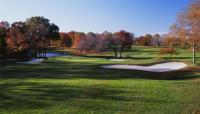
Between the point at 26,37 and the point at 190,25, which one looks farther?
the point at 26,37

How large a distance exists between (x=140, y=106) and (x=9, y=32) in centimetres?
6131

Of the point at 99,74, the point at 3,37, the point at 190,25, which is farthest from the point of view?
the point at 3,37

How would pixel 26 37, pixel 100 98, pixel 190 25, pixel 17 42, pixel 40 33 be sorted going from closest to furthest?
pixel 100 98 < pixel 190 25 < pixel 17 42 < pixel 26 37 < pixel 40 33

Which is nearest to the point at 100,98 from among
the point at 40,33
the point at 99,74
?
the point at 99,74

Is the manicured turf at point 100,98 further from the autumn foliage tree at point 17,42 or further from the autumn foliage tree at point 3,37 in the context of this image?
the autumn foliage tree at point 17,42

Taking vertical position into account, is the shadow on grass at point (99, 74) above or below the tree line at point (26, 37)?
below

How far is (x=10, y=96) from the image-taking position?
18.1m

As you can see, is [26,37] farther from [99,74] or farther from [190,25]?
[99,74]

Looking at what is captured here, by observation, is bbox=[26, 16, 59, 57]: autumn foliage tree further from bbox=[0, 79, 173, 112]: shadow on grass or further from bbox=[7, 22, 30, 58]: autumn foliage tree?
bbox=[0, 79, 173, 112]: shadow on grass

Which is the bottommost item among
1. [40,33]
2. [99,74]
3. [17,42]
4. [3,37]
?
[99,74]

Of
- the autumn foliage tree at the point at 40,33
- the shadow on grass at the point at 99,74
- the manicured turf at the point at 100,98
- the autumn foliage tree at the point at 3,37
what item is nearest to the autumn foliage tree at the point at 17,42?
the autumn foliage tree at the point at 3,37

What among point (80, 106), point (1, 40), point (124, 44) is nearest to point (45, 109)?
point (80, 106)

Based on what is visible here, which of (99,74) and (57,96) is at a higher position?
(99,74)

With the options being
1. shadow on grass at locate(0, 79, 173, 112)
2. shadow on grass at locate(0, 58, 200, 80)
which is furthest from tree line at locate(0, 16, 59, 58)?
shadow on grass at locate(0, 79, 173, 112)
